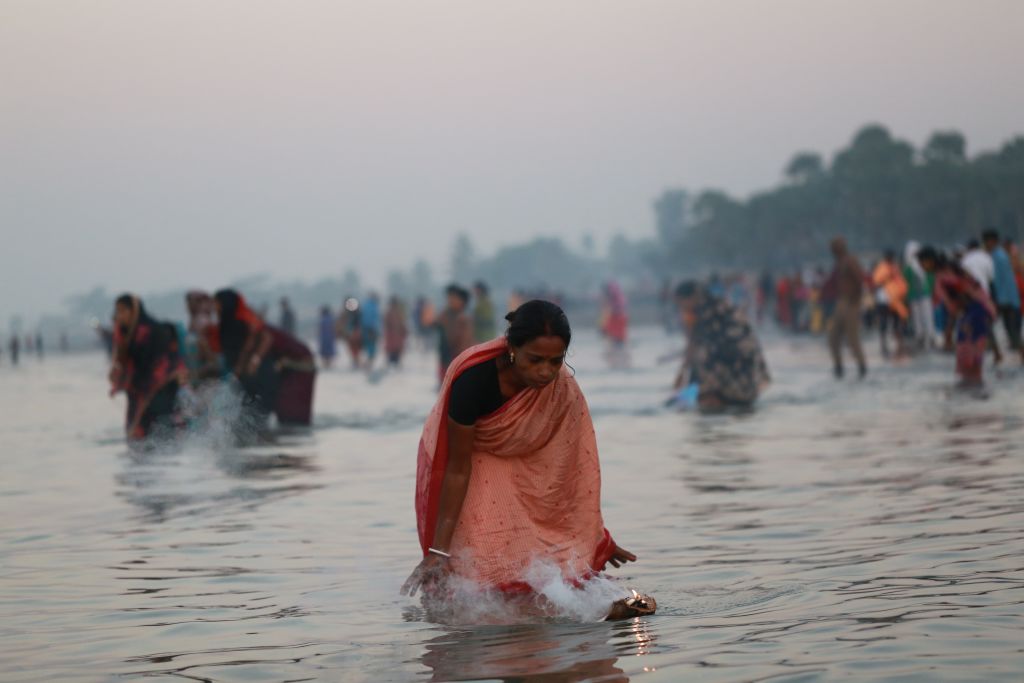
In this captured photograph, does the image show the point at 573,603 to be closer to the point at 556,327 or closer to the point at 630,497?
the point at 556,327

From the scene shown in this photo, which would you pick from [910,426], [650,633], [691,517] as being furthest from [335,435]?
[650,633]

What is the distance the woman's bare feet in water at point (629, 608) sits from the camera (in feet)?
18.3

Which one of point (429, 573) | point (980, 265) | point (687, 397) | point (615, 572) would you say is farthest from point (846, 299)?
point (429, 573)

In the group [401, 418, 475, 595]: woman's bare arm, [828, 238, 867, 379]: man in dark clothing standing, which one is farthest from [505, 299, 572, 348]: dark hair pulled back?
[828, 238, 867, 379]: man in dark clothing standing

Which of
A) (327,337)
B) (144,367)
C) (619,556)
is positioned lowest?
(619,556)

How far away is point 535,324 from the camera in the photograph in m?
5.13

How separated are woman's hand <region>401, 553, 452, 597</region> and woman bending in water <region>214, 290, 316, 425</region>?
9227 mm

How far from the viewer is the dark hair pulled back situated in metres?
5.14

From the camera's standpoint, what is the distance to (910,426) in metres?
13.2

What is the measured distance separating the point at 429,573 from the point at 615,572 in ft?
4.92

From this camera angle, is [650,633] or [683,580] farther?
[683,580]

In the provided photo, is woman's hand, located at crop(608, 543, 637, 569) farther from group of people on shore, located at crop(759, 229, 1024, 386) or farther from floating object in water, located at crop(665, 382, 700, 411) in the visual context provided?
group of people on shore, located at crop(759, 229, 1024, 386)

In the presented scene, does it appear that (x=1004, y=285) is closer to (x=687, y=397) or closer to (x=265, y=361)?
(x=687, y=397)

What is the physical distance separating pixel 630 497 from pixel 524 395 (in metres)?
4.17
